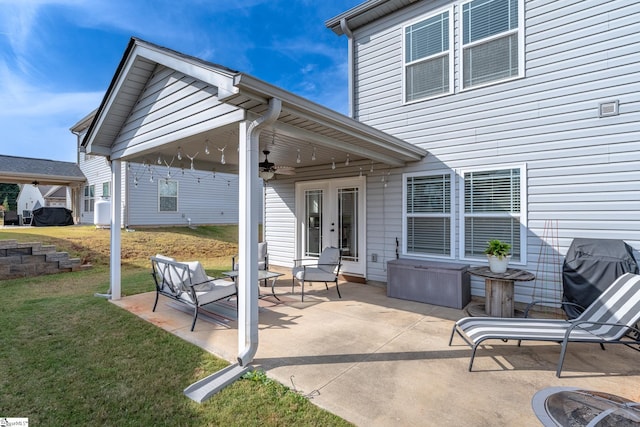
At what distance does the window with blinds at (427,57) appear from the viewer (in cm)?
589

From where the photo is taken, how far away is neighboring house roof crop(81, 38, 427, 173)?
9.87 ft

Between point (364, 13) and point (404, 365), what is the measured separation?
22.8 ft

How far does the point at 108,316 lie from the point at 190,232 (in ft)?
32.1

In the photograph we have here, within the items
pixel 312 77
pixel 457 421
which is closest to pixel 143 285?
pixel 457 421

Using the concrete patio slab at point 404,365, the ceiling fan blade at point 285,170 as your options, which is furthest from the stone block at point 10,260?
the ceiling fan blade at point 285,170

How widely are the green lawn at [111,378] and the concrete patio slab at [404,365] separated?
0.23 metres

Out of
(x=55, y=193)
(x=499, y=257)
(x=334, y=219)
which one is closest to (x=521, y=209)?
(x=499, y=257)

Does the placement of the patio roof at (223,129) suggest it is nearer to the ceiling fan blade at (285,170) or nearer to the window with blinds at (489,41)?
the ceiling fan blade at (285,170)

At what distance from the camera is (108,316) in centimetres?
457

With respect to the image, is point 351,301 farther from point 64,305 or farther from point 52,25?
point 52,25

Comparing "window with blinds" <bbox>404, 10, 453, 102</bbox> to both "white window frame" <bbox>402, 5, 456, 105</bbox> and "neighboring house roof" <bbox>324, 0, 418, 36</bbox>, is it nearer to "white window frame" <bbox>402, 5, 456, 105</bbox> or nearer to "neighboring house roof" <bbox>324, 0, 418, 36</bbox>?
"white window frame" <bbox>402, 5, 456, 105</bbox>

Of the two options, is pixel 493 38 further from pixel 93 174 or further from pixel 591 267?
pixel 93 174

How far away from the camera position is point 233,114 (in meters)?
3.22

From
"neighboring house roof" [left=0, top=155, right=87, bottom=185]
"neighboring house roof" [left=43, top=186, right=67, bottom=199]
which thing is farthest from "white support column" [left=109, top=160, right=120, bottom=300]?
"neighboring house roof" [left=43, top=186, right=67, bottom=199]
